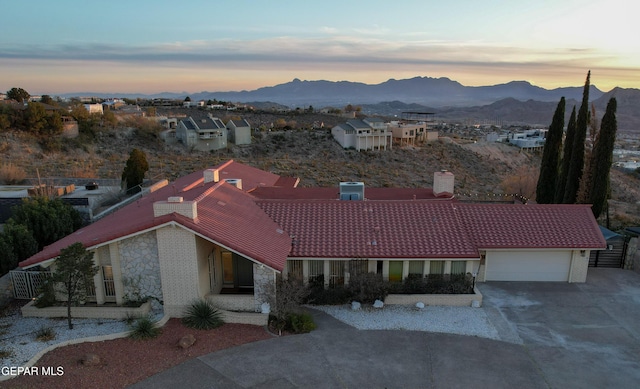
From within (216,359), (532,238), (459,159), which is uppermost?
(532,238)

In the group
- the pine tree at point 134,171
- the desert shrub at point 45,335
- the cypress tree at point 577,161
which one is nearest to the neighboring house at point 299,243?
the desert shrub at point 45,335

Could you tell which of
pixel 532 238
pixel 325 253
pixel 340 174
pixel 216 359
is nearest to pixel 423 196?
pixel 532 238

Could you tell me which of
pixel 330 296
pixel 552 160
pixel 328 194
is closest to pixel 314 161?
pixel 552 160

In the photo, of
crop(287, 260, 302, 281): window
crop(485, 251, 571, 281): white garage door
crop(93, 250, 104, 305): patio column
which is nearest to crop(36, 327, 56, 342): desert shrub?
crop(93, 250, 104, 305): patio column

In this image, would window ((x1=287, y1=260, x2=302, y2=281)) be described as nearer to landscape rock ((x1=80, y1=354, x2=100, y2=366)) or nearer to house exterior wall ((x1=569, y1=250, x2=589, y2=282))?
landscape rock ((x1=80, y1=354, x2=100, y2=366))

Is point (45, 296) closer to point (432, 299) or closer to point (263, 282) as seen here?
point (263, 282)

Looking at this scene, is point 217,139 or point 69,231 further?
point 217,139

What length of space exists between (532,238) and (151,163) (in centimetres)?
4245

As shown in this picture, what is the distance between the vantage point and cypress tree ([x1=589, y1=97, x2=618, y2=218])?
80.5 feet

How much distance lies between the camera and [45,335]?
1314 centimetres

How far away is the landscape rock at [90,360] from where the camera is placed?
38.6 feet

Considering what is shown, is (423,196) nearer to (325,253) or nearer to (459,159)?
(325,253)

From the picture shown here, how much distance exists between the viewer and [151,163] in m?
49.5

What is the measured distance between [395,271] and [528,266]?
622cm
